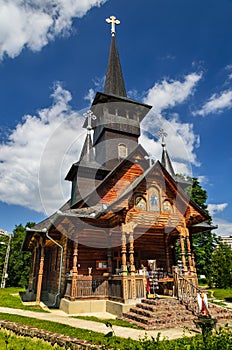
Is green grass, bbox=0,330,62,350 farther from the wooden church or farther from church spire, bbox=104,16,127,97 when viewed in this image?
church spire, bbox=104,16,127,97

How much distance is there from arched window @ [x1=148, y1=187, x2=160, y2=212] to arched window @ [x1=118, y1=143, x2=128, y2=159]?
22.9 feet

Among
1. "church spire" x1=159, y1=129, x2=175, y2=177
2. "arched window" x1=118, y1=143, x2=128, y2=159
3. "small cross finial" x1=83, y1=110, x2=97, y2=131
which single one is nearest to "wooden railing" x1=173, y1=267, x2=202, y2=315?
"arched window" x1=118, y1=143, x2=128, y2=159

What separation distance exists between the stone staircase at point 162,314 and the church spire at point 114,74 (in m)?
18.9

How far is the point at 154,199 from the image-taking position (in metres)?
14.3

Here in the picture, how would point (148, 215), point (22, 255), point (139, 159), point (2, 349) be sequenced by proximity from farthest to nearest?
1. point (22, 255)
2. point (139, 159)
3. point (148, 215)
4. point (2, 349)

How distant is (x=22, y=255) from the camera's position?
121 ft

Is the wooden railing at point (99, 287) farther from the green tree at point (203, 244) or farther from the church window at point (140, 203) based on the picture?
the green tree at point (203, 244)

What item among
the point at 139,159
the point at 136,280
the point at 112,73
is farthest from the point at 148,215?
the point at 112,73

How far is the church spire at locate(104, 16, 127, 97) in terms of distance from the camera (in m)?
25.1

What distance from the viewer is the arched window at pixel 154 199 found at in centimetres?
1410

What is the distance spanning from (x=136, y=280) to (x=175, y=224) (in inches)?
155

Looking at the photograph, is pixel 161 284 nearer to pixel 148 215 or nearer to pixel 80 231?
pixel 148 215

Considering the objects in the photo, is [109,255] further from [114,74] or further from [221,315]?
[114,74]

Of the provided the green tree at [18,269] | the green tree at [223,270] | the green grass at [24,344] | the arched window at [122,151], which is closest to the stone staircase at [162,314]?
the green grass at [24,344]
